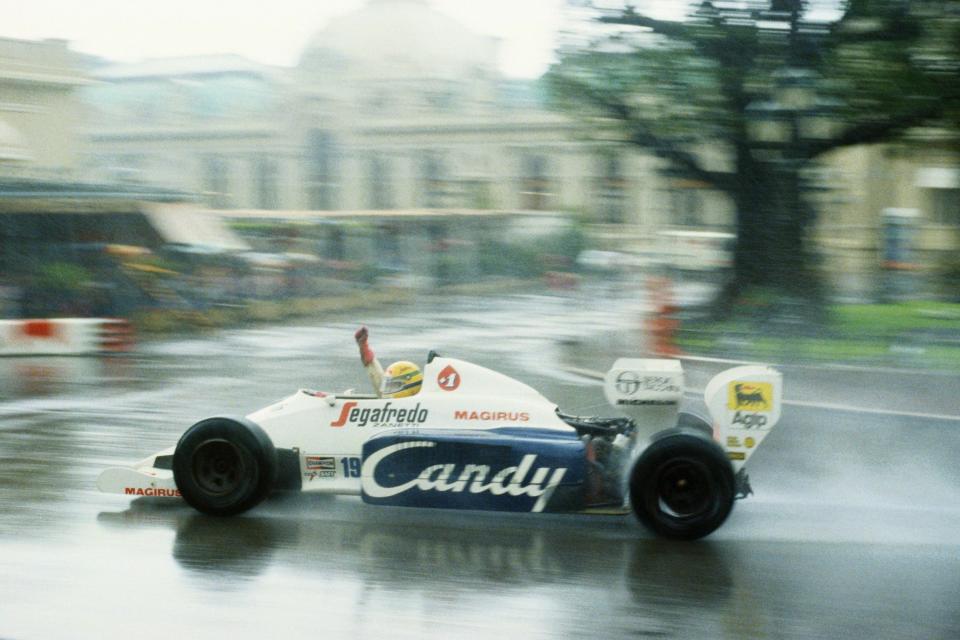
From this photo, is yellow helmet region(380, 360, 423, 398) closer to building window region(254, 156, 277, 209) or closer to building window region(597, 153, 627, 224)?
building window region(597, 153, 627, 224)

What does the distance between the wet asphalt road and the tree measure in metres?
7.18

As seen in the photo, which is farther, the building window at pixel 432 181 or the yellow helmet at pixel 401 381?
the building window at pixel 432 181

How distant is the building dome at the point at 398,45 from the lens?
4641 cm

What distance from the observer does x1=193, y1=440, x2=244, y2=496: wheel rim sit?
6941 mm

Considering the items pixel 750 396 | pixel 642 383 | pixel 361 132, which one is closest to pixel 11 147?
pixel 361 132

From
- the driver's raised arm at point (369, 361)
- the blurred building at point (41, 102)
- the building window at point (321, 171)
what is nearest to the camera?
the driver's raised arm at point (369, 361)

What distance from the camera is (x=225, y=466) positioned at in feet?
23.1

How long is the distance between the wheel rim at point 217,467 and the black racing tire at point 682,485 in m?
2.42

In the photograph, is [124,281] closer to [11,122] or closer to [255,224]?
[255,224]

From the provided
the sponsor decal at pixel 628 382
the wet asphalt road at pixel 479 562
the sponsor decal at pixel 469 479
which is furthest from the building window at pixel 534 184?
the sponsor decal at pixel 469 479

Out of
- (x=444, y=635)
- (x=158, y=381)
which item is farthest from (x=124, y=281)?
(x=444, y=635)

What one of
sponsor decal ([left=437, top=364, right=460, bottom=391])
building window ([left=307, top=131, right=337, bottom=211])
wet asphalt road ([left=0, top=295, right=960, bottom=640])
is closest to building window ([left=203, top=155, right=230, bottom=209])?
building window ([left=307, top=131, right=337, bottom=211])

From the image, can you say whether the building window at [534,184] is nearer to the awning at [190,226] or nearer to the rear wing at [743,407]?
the awning at [190,226]

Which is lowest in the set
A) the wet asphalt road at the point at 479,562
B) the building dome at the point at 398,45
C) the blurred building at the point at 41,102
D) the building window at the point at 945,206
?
the wet asphalt road at the point at 479,562
